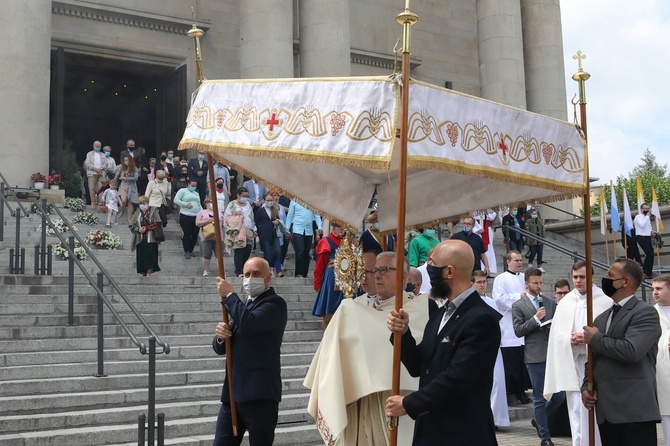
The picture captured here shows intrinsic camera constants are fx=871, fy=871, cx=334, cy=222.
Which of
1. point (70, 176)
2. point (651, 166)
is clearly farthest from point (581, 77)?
point (651, 166)

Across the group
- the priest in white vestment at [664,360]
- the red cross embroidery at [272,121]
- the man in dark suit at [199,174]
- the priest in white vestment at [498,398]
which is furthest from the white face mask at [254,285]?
the man in dark suit at [199,174]

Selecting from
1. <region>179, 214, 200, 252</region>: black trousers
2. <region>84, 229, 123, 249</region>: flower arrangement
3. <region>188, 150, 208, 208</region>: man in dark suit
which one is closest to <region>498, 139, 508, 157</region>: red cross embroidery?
<region>179, 214, 200, 252</region>: black trousers

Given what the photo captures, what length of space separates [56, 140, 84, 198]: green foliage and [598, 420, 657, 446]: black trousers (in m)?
16.9

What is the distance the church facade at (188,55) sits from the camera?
761 inches

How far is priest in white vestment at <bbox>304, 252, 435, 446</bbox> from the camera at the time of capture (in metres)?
6.08

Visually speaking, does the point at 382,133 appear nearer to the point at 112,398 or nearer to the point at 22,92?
the point at 112,398

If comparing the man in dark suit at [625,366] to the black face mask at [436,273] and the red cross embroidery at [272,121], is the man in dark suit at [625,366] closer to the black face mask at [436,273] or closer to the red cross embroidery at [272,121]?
the black face mask at [436,273]

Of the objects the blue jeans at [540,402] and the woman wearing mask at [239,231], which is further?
the woman wearing mask at [239,231]

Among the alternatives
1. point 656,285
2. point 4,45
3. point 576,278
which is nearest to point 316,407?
point 576,278

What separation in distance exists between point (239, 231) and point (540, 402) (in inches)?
287

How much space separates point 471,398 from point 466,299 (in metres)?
0.55

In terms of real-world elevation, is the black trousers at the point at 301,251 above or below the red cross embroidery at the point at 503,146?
below

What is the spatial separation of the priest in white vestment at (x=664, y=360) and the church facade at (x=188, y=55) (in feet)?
48.5

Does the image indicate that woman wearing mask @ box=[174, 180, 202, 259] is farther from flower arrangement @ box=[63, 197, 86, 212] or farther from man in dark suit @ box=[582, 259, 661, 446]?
man in dark suit @ box=[582, 259, 661, 446]
